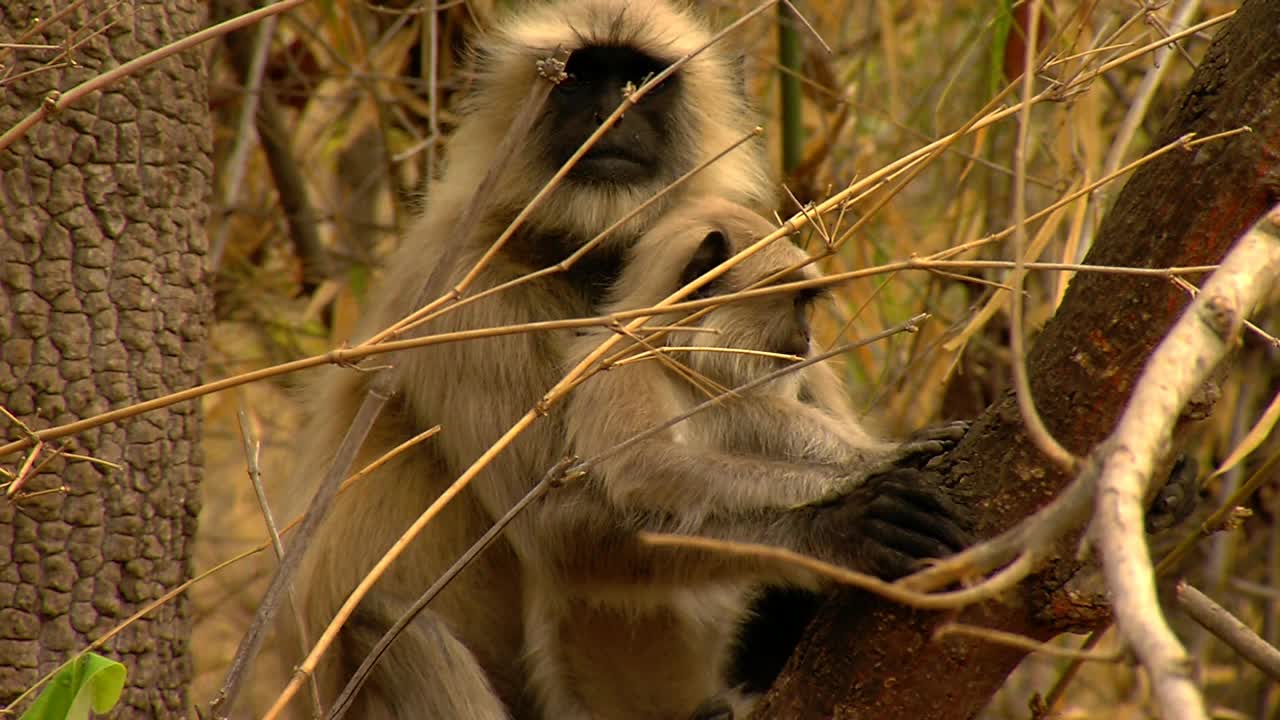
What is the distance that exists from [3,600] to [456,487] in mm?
1083

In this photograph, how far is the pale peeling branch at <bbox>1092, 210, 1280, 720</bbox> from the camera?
2.67 feet

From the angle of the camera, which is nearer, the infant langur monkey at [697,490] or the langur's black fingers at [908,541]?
the langur's black fingers at [908,541]

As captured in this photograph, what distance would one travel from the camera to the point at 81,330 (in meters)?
2.58

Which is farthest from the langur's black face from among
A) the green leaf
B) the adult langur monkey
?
the green leaf

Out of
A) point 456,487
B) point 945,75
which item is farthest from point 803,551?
point 945,75

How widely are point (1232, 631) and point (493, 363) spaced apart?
150 cm

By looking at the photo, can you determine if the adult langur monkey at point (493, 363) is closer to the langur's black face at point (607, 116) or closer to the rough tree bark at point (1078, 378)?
the langur's black face at point (607, 116)

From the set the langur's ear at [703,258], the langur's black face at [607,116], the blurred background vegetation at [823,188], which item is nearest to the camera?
the langur's ear at [703,258]

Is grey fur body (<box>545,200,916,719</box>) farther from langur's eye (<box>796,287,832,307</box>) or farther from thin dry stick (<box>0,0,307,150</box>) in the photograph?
thin dry stick (<box>0,0,307,150</box>)

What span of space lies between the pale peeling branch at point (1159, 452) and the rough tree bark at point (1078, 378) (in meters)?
0.74

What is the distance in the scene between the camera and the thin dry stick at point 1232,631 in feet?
7.39

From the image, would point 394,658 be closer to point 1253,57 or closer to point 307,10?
point 1253,57

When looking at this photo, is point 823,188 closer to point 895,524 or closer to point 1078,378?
point 895,524

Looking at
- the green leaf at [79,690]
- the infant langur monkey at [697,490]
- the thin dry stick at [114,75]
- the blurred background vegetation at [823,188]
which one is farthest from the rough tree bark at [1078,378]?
the blurred background vegetation at [823,188]
